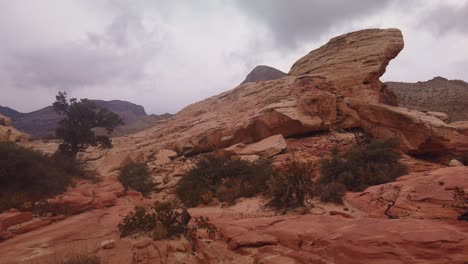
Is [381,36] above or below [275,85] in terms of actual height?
above

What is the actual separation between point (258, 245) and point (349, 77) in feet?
55.6

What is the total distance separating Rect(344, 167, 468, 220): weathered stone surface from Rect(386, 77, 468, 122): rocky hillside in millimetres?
30060

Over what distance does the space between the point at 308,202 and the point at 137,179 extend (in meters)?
9.99

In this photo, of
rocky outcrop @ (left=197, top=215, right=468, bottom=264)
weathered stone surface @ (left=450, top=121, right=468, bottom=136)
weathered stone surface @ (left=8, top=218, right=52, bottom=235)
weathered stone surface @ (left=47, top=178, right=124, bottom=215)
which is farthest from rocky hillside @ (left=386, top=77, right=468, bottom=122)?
weathered stone surface @ (left=8, top=218, right=52, bottom=235)

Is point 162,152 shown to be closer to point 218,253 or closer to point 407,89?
point 218,253

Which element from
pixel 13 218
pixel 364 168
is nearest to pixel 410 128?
pixel 364 168

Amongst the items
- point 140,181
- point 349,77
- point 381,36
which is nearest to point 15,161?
point 140,181

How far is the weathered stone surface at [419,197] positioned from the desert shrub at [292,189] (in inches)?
48.9

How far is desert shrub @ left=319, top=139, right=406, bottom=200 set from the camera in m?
9.85

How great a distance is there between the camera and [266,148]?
15.7m

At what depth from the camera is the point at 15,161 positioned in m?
9.66

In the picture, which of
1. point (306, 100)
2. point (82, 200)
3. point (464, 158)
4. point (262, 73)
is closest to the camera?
point (82, 200)

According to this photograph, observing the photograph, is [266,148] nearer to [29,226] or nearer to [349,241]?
[349,241]

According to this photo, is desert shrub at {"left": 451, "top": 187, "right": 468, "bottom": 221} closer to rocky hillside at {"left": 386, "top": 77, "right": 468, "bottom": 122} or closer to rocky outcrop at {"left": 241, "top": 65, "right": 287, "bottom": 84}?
rocky hillside at {"left": 386, "top": 77, "right": 468, "bottom": 122}
